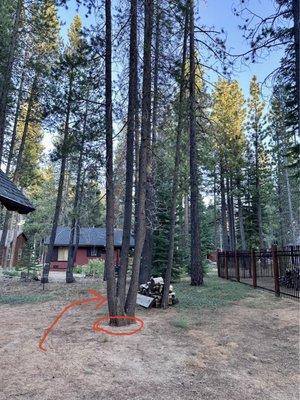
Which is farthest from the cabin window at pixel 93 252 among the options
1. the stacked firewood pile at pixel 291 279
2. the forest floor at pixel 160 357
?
the forest floor at pixel 160 357

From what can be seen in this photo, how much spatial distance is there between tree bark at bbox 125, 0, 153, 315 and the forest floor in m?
0.76

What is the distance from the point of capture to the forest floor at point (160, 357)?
3.87 meters

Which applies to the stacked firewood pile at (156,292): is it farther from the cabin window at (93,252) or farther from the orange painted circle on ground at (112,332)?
the cabin window at (93,252)

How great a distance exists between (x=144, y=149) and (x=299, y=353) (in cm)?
475

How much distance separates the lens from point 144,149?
7.46 metres

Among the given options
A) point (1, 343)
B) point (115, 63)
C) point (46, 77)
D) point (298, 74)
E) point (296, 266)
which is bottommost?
point (1, 343)

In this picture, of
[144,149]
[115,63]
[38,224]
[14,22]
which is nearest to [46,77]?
[14,22]

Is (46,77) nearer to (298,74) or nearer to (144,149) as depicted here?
(144,149)

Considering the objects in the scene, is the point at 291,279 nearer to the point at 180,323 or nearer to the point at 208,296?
the point at 208,296

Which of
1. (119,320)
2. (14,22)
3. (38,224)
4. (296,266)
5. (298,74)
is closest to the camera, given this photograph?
(298,74)

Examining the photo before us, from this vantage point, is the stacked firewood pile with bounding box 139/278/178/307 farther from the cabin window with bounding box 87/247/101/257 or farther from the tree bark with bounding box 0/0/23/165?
the cabin window with bounding box 87/247/101/257

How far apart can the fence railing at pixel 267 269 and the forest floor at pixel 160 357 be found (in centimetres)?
166

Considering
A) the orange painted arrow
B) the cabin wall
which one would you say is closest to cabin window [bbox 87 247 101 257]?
the cabin wall

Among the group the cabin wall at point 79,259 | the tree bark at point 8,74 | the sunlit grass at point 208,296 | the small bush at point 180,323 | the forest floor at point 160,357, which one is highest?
the tree bark at point 8,74
